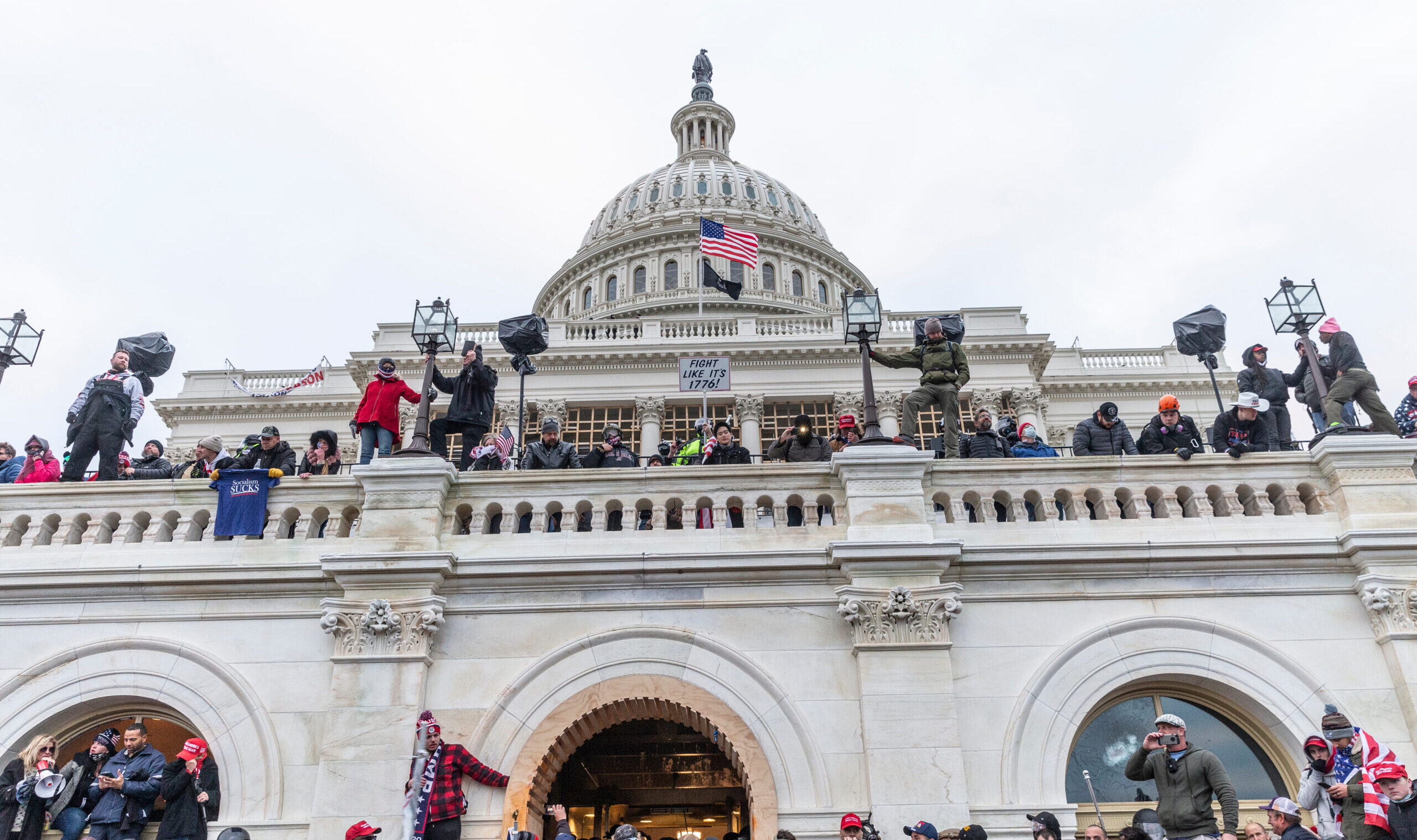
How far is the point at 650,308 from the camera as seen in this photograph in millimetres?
71188

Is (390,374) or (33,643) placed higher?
(390,374)

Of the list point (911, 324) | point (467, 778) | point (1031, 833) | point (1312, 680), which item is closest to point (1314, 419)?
point (1312, 680)

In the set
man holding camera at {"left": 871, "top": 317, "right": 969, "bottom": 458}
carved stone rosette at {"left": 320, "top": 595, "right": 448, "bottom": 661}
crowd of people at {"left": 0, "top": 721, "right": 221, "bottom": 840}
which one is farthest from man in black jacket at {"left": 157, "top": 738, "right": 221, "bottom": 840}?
man holding camera at {"left": 871, "top": 317, "right": 969, "bottom": 458}

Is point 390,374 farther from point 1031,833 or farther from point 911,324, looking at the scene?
point 911,324

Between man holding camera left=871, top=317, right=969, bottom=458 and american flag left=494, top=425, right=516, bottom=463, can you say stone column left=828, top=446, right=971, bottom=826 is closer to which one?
man holding camera left=871, top=317, right=969, bottom=458

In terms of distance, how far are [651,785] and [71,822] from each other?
24.2ft

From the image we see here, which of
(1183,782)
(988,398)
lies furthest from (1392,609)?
(988,398)

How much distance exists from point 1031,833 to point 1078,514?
11.6ft

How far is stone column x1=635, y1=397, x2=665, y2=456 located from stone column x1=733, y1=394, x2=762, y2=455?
3.63 m

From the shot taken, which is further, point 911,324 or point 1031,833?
point 911,324

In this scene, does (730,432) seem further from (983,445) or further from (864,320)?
(983,445)

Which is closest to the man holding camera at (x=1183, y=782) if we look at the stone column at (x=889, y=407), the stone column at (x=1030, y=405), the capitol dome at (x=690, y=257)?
the stone column at (x=889, y=407)

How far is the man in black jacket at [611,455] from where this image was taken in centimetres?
1320

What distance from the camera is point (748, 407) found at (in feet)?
153
